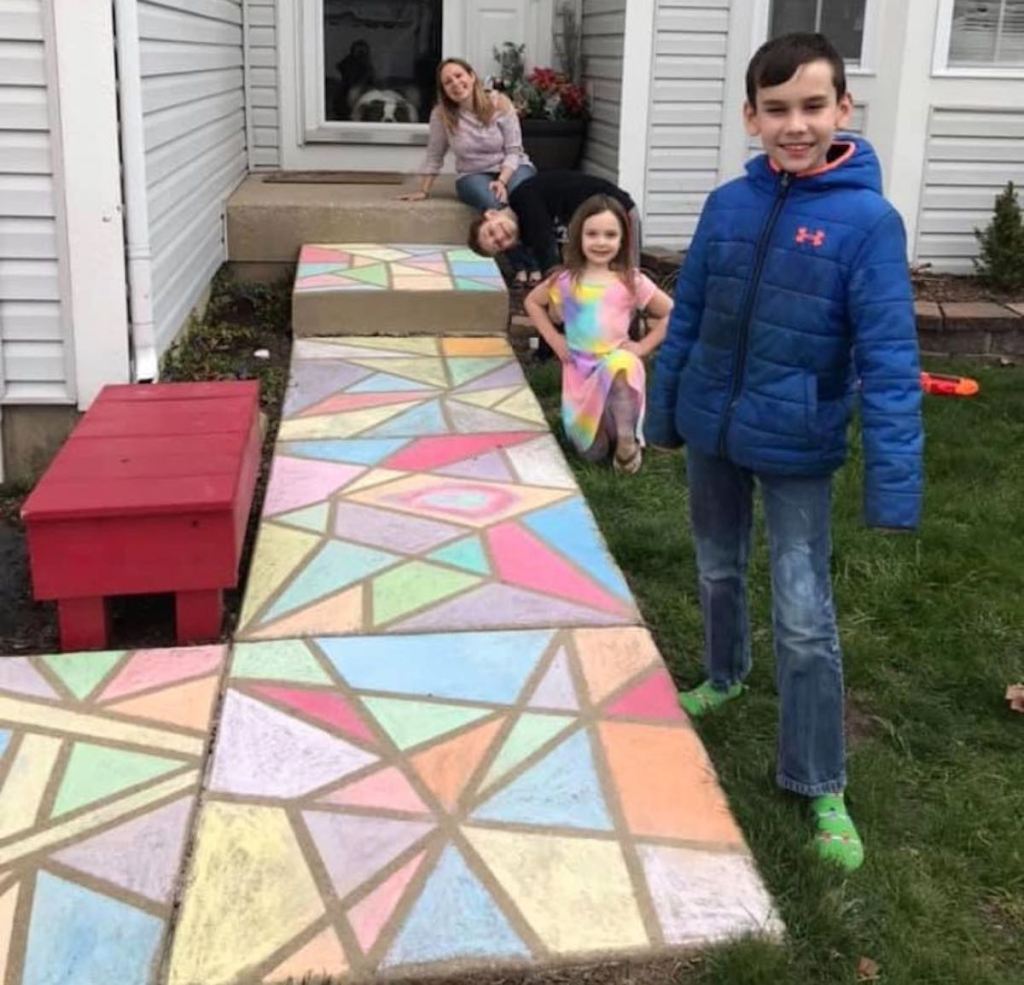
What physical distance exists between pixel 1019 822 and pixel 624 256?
107 inches

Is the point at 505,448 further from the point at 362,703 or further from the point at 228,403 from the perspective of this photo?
the point at 362,703

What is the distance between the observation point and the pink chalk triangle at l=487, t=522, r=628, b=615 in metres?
3.58

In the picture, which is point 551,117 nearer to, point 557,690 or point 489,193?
point 489,193

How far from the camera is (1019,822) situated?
2666mm

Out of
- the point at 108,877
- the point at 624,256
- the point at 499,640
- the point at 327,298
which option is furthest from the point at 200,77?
the point at 108,877

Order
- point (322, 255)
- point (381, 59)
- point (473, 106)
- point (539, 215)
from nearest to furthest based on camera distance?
1. point (539, 215)
2. point (322, 255)
3. point (473, 106)
4. point (381, 59)

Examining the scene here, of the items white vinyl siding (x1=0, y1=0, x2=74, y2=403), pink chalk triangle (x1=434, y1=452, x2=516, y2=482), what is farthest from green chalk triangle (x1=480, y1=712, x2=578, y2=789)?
white vinyl siding (x1=0, y1=0, x2=74, y2=403)

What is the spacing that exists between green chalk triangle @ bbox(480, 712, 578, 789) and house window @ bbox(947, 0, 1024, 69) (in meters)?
5.44

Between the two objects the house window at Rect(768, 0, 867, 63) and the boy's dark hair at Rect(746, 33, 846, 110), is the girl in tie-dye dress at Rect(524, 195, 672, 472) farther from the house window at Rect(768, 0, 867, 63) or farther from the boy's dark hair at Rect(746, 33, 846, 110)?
the house window at Rect(768, 0, 867, 63)

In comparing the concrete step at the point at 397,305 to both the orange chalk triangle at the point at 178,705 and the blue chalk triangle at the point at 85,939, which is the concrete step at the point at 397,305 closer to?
the orange chalk triangle at the point at 178,705

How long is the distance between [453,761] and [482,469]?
1.92 meters

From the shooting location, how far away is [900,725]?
120 inches

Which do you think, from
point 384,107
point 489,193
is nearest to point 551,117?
point 384,107

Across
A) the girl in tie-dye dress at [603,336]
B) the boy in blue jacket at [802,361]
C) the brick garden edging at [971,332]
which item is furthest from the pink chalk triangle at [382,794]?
the brick garden edging at [971,332]
